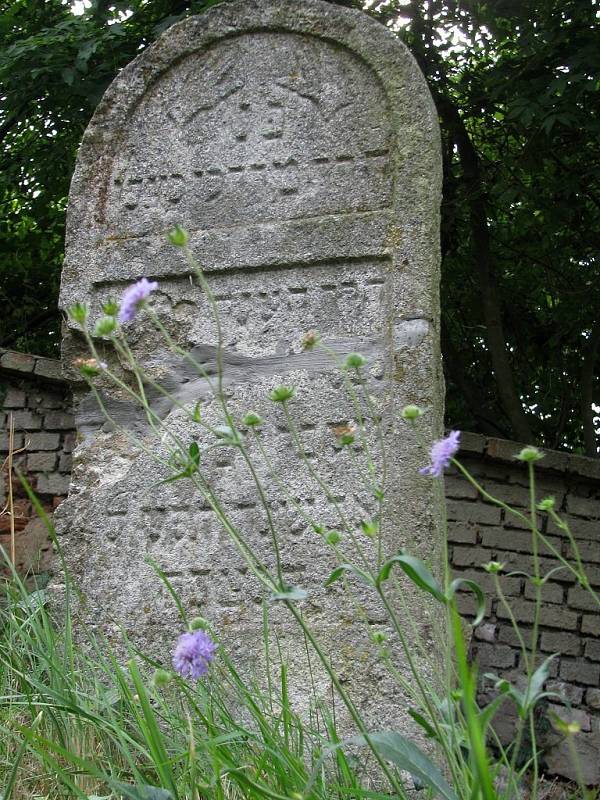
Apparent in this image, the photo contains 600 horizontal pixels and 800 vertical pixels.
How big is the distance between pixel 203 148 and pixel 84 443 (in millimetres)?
903

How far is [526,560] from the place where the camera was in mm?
5086

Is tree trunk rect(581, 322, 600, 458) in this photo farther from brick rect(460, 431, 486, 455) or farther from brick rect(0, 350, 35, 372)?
brick rect(0, 350, 35, 372)

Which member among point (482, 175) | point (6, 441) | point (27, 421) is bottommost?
point (6, 441)

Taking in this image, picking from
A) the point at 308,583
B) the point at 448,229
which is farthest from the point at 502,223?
the point at 308,583

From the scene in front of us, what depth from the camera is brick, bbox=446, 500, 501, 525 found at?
16.8 feet

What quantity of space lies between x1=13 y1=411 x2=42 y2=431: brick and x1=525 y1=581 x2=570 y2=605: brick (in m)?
2.71

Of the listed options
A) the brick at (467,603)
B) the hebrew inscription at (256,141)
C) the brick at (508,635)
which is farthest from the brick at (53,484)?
the hebrew inscription at (256,141)

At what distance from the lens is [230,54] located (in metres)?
3.00

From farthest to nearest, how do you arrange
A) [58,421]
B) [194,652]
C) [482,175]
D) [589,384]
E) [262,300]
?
[589,384] < [482,175] < [58,421] < [262,300] < [194,652]

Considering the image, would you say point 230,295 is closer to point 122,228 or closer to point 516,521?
point 122,228

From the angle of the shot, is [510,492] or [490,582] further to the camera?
[510,492]

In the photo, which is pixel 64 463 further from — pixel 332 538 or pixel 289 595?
pixel 289 595

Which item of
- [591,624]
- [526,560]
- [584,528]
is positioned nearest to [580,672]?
[591,624]

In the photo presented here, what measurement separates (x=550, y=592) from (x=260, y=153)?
3.04 meters
